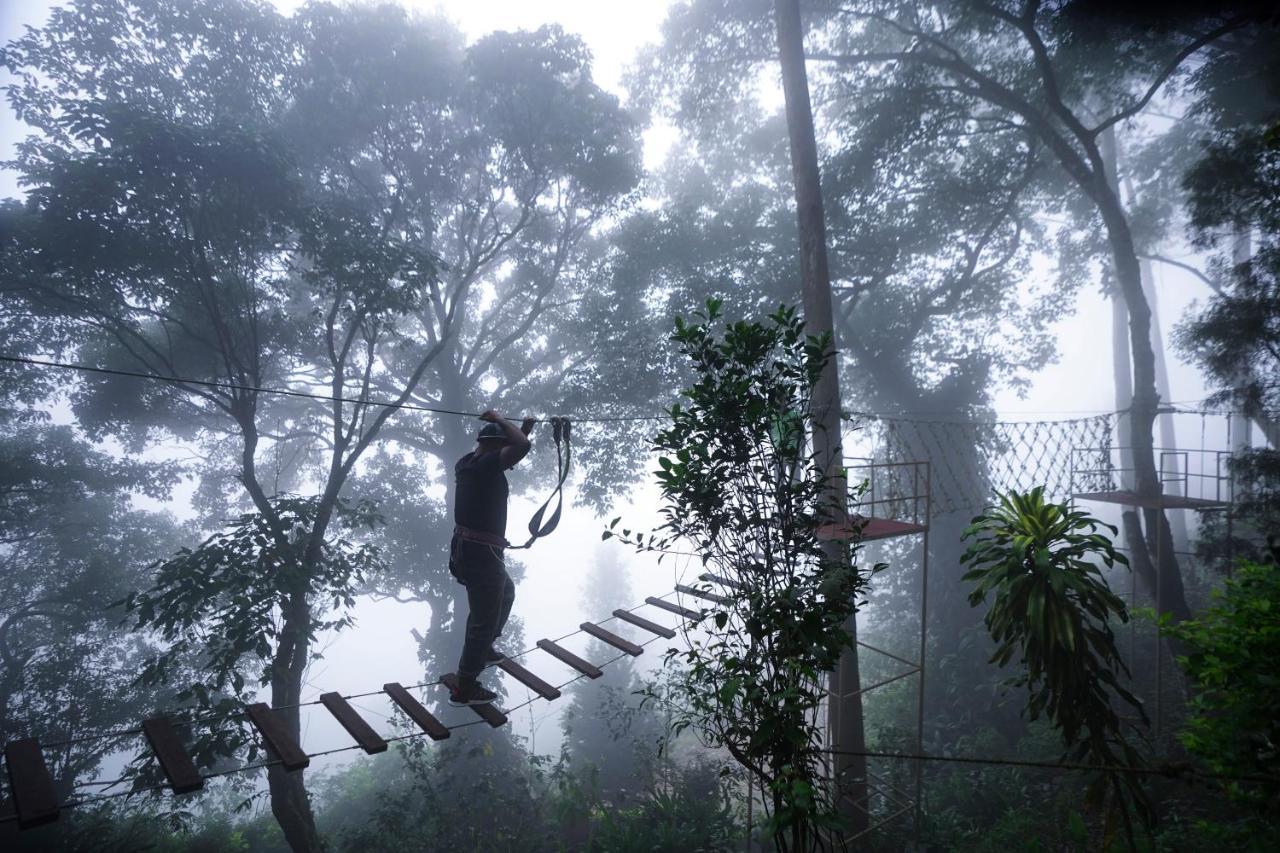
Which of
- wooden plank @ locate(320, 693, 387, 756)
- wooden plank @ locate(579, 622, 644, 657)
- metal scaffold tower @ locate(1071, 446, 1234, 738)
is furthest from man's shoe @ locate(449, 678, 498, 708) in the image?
metal scaffold tower @ locate(1071, 446, 1234, 738)

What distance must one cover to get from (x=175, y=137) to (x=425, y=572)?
33.3ft

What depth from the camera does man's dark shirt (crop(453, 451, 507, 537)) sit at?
4.13m

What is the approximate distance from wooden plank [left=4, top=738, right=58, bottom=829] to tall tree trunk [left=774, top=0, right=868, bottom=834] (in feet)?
17.0

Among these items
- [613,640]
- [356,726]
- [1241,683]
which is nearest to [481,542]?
[356,726]

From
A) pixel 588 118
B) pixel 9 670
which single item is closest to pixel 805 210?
pixel 588 118

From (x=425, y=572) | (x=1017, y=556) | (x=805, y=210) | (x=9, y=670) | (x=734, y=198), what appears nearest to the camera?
(x=1017, y=556)

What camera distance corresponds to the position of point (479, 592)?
4.14m

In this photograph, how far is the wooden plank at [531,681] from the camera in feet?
12.4

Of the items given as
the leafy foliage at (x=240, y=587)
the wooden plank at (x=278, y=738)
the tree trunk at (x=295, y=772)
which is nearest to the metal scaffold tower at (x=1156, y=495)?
A: the wooden plank at (x=278, y=738)

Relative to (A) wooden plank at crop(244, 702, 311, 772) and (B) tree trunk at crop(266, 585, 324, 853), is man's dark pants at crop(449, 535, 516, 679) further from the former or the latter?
(B) tree trunk at crop(266, 585, 324, 853)

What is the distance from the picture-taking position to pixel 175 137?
6.51 m

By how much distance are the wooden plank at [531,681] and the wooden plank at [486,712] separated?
0.81 feet

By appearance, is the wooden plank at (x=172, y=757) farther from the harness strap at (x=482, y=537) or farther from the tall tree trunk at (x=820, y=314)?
the tall tree trunk at (x=820, y=314)

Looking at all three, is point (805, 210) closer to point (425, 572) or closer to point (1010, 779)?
point (1010, 779)
